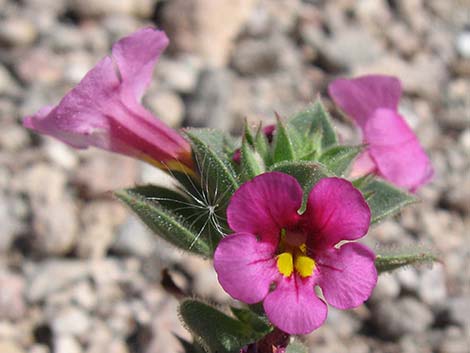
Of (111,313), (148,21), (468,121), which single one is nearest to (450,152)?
(468,121)

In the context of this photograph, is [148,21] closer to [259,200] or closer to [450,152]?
[450,152]

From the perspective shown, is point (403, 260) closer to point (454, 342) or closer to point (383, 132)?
point (383, 132)

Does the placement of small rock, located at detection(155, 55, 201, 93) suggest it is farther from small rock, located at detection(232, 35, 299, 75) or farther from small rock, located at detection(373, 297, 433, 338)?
small rock, located at detection(373, 297, 433, 338)

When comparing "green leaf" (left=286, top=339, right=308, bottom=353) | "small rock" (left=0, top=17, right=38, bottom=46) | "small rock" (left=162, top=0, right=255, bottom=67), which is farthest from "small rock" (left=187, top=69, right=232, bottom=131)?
"green leaf" (left=286, top=339, right=308, bottom=353)

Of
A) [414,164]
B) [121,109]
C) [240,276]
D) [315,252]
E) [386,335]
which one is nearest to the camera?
[240,276]

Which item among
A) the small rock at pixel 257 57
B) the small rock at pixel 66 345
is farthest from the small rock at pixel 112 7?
the small rock at pixel 66 345

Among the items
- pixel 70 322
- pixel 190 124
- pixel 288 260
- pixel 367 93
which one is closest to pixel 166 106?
pixel 190 124
